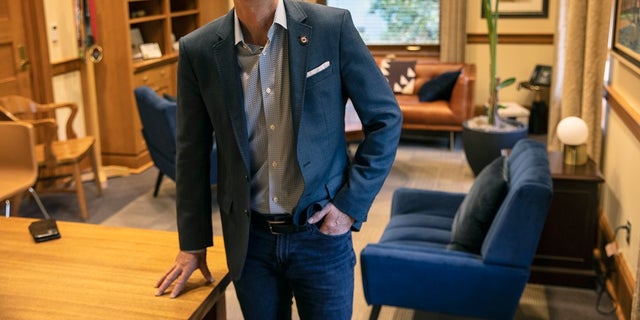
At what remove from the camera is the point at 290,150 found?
1.55 metres

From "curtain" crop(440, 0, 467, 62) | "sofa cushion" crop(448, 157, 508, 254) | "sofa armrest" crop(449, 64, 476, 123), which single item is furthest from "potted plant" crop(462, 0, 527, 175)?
"sofa cushion" crop(448, 157, 508, 254)

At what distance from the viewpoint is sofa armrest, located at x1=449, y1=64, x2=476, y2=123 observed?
20.2ft

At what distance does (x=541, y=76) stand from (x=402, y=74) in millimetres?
1387

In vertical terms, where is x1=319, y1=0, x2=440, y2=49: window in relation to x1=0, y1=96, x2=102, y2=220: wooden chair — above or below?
above

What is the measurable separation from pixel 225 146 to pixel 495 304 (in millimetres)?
1526

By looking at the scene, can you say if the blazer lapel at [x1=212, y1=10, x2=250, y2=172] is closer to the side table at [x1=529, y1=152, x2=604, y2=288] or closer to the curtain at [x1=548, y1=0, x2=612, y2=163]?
the side table at [x1=529, y1=152, x2=604, y2=288]

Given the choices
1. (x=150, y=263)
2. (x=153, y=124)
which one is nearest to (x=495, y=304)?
(x=150, y=263)

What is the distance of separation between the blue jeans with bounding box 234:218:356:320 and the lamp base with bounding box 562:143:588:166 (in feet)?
7.26

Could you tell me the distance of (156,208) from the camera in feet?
16.1

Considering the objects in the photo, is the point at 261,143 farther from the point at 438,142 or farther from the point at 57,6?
the point at 438,142

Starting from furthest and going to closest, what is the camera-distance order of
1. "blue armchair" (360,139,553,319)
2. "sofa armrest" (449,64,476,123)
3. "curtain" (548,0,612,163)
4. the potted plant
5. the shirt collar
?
"sofa armrest" (449,64,476,123) → the potted plant → "curtain" (548,0,612,163) → "blue armchair" (360,139,553,319) → the shirt collar

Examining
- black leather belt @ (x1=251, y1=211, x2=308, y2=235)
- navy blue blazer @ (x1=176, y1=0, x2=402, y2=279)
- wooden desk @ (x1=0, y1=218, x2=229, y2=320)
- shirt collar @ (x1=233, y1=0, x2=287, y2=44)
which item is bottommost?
wooden desk @ (x1=0, y1=218, x2=229, y2=320)

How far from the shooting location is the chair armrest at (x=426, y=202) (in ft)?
11.5

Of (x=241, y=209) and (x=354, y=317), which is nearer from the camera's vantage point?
(x=241, y=209)
